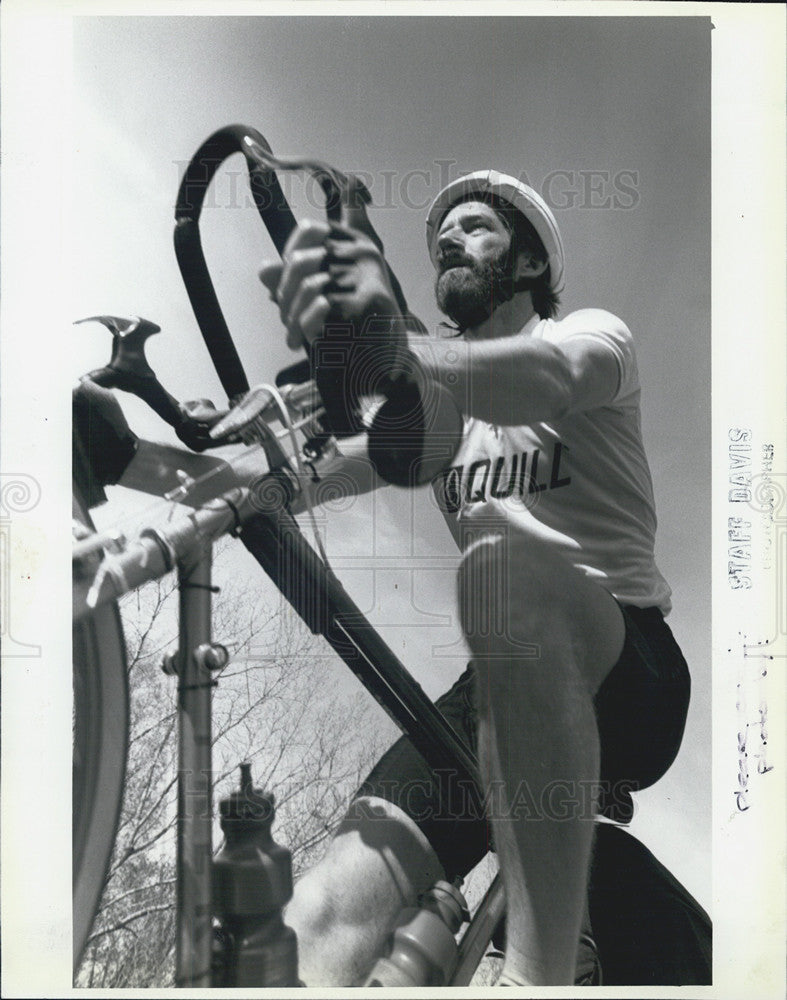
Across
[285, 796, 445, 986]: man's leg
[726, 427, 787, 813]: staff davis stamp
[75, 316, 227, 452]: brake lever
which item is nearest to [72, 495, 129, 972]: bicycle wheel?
[75, 316, 227, 452]: brake lever

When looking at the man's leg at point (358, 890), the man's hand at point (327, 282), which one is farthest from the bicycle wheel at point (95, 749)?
the man's hand at point (327, 282)

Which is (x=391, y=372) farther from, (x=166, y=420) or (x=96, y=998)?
(x=96, y=998)

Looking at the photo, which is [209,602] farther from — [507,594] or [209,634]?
[507,594]

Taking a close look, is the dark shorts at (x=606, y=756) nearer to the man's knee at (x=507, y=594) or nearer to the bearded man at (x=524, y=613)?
the bearded man at (x=524, y=613)

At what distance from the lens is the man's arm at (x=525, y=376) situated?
2424 millimetres

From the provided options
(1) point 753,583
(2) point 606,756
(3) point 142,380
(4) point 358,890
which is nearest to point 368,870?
(4) point 358,890

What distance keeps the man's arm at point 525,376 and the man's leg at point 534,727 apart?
1.12 ft

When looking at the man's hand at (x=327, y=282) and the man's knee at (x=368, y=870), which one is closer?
the man's hand at (x=327, y=282)

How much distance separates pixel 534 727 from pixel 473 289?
1.18 m

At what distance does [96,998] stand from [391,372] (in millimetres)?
1844

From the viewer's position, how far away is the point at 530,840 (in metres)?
2.44

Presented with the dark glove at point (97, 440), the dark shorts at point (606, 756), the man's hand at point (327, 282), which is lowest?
the dark shorts at point (606, 756)

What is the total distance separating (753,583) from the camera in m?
2.54

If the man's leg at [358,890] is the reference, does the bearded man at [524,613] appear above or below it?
above
